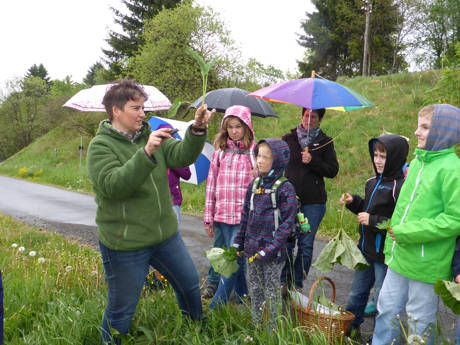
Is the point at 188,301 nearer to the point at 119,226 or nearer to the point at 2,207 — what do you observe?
the point at 119,226

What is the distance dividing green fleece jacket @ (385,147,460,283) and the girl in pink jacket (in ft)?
4.87

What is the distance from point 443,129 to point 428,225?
60cm

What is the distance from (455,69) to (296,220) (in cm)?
648

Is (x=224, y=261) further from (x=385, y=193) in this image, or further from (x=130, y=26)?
(x=130, y=26)

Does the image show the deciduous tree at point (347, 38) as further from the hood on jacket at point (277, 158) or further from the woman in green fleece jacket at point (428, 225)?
the woman in green fleece jacket at point (428, 225)

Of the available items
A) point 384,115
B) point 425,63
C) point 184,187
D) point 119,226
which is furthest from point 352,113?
point 425,63

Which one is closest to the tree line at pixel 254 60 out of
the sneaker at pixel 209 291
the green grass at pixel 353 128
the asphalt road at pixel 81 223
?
the green grass at pixel 353 128

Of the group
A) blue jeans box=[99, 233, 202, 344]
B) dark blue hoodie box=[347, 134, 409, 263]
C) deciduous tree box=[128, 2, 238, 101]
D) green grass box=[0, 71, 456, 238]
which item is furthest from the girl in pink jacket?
deciduous tree box=[128, 2, 238, 101]

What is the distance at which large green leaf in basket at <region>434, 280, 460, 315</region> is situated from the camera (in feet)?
6.11

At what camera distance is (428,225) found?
208 centimetres

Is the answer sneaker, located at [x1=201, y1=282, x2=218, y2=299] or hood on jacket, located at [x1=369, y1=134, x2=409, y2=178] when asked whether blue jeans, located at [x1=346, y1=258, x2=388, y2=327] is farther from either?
sneaker, located at [x1=201, y1=282, x2=218, y2=299]

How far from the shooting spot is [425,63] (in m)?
27.5

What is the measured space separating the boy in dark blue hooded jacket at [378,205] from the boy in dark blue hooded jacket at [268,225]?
0.58 m

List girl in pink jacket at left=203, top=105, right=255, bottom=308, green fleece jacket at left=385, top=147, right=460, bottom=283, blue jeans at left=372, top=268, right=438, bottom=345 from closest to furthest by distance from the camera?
1. green fleece jacket at left=385, top=147, right=460, bottom=283
2. blue jeans at left=372, top=268, right=438, bottom=345
3. girl in pink jacket at left=203, top=105, right=255, bottom=308
